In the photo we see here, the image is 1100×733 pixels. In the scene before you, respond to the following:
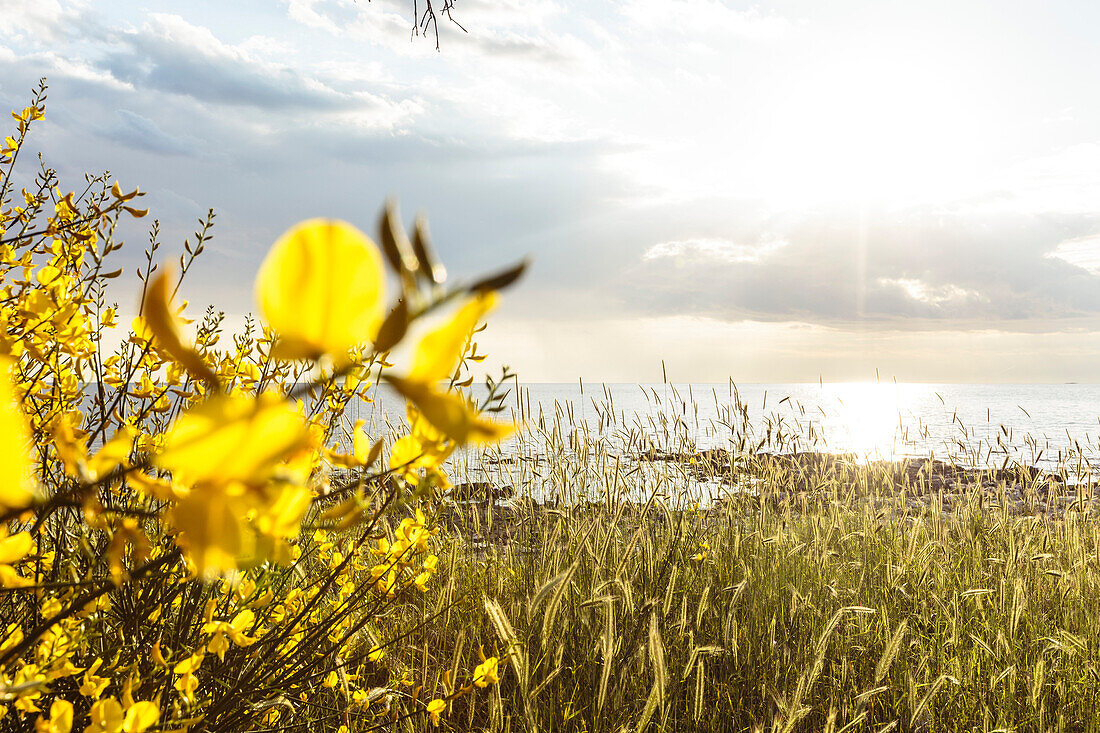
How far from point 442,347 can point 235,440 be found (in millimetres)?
69

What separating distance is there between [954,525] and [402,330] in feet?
13.4

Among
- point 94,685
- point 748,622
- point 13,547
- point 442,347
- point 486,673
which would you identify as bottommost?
point 748,622

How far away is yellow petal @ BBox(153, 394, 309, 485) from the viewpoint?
0.64 ft

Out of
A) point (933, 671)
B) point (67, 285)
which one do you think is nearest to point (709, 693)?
point (933, 671)

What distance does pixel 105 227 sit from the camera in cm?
124

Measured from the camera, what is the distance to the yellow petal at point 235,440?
196mm

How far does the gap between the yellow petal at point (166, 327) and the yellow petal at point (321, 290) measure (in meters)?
0.03

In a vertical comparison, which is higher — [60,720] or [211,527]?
[211,527]

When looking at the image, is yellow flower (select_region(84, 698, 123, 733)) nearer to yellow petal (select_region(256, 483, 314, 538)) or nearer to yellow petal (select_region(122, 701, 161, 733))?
yellow petal (select_region(122, 701, 161, 733))

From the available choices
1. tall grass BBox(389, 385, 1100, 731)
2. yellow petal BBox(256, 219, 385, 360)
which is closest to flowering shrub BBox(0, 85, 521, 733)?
yellow petal BBox(256, 219, 385, 360)

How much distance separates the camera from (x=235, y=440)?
20cm

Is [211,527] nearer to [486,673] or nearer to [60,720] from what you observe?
[60,720]

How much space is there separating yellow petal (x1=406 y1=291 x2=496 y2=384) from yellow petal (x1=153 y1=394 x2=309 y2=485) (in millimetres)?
42

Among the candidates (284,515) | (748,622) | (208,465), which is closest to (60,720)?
(284,515)
